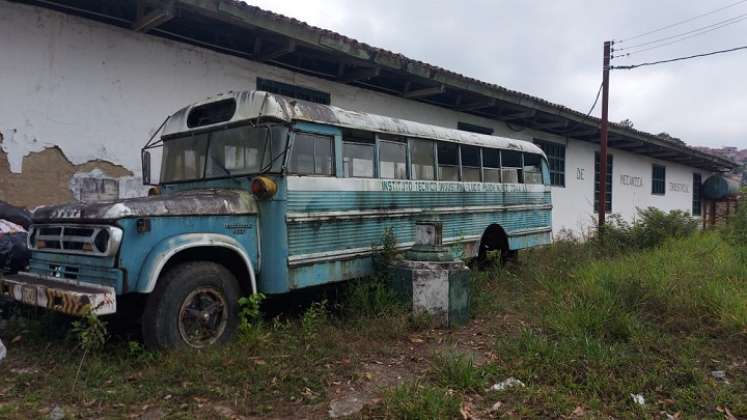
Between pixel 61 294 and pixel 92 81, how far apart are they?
12.1 feet

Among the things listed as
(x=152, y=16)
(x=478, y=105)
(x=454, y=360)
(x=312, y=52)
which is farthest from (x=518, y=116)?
(x=454, y=360)

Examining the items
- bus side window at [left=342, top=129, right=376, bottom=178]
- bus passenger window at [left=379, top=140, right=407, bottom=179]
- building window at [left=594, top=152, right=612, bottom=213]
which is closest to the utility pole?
building window at [left=594, top=152, right=612, bottom=213]

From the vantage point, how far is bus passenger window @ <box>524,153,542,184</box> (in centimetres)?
882

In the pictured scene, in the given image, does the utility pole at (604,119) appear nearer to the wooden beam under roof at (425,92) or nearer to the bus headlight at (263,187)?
the wooden beam under roof at (425,92)

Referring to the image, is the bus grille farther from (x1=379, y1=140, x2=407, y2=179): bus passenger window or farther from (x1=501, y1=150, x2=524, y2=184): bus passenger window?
(x1=501, y1=150, x2=524, y2=184): bus passenger window

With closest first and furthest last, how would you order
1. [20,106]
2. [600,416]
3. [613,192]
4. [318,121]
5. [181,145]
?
[600,416] → [318,121] → [181,145] → [20,106] → [613,192]

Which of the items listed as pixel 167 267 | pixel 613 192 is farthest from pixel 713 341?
pixel 613 192

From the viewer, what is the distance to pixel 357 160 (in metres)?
5.66

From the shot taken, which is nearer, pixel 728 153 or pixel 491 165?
pixel 491 165

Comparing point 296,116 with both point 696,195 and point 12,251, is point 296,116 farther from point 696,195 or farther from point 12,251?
point 696,195

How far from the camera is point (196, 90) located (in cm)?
743

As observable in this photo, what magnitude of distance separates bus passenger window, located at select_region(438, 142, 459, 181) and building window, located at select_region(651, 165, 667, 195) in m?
15.5

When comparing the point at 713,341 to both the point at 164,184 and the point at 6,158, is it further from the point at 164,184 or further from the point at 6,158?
the point at 6,158

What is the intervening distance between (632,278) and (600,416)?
121 inches
